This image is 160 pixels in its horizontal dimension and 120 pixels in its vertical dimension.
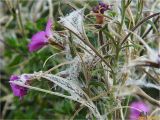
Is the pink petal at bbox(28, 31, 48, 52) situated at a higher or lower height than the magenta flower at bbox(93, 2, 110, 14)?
lower

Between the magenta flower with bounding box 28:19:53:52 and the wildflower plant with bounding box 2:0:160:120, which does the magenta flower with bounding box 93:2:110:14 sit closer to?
the wildflower plant with bounding box 2:0:160:120

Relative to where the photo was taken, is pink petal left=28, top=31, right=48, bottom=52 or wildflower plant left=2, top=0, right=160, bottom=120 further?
pink petal left=28, top=31, right=48, bottom=52

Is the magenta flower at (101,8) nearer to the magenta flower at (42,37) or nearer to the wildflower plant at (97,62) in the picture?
the wildflower plant at (97,62)

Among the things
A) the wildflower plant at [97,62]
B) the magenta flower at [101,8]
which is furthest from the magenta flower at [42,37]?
the magenta flower at [101,8]

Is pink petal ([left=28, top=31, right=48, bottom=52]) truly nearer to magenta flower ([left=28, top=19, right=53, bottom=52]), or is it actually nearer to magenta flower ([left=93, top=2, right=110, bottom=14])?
magenta flower ([left=28, top=19, right=53, bottom=52])

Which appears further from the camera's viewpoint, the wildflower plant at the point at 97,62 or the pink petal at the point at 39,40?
the pink petal at the point at 39,40

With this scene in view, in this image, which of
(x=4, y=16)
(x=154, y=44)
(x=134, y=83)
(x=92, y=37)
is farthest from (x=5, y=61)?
(x=134, y=83)

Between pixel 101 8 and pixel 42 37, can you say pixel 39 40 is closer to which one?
pixel 42 37

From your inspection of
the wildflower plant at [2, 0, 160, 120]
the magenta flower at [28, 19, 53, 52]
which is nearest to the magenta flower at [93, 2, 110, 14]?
the wildflower plant at [2, 0, 160, 120]

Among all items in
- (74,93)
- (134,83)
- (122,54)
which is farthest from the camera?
(122,54)

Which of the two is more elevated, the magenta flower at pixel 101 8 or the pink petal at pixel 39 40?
the magenta flower at pixel 101 8

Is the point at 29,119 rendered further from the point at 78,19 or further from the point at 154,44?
the point at 78,19
